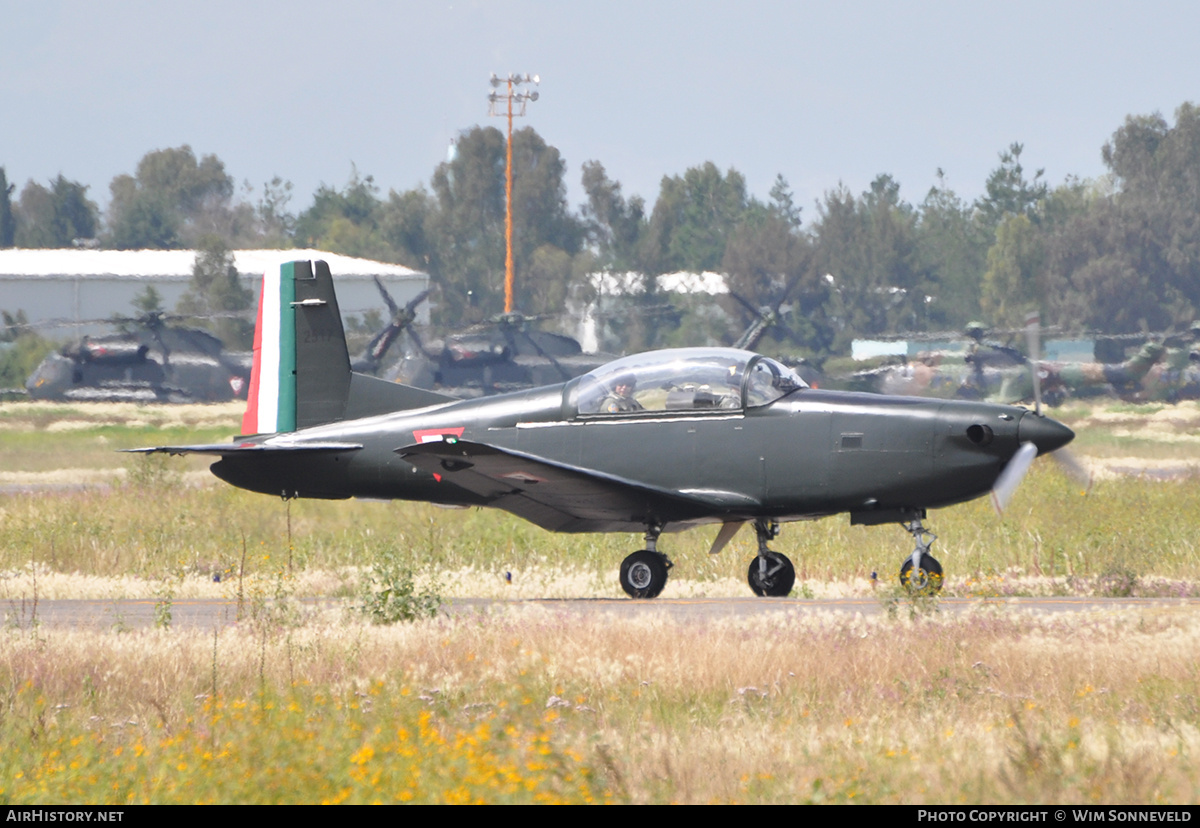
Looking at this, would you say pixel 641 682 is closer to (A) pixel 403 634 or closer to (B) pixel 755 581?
(A) pixel 403 634

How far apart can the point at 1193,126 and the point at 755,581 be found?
3466 inches

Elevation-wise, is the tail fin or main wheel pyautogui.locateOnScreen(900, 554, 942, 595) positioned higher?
the tail fin

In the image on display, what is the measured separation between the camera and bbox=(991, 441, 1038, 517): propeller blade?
11391 millimetres

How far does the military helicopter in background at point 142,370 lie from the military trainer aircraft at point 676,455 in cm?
4474

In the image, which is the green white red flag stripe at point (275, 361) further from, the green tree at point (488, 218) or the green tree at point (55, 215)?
the green tree at point (55, 215)

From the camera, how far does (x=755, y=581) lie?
12.9m

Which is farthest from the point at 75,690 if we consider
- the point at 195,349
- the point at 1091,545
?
the point at 195,349

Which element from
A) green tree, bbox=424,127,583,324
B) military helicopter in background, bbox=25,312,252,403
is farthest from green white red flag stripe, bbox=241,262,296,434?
green tree, bbox=424,127,583,324

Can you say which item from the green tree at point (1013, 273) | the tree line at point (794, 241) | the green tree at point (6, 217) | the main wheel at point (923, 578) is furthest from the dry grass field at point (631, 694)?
the green tree at point (6, 217)

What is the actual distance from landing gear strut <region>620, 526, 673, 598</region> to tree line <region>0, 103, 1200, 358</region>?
64.1 meters

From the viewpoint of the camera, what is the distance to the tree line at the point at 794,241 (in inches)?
3361

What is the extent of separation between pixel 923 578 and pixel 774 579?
1700mm

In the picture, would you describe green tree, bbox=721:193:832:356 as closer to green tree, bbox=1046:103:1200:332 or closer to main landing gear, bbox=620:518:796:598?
green tree, bbox=1046:103:1200:332

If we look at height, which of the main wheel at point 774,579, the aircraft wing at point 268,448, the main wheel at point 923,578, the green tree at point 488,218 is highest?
the green tree at point 488,218
